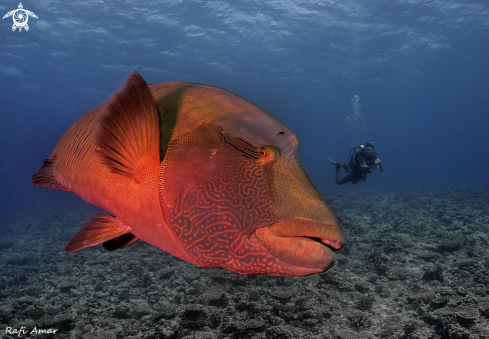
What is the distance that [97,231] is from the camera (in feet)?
4.78

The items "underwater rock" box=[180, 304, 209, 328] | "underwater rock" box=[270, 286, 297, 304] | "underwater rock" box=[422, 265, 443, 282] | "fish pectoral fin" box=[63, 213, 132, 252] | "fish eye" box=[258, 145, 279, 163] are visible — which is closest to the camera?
"fish eye" box=[258, 145, 279, 163]

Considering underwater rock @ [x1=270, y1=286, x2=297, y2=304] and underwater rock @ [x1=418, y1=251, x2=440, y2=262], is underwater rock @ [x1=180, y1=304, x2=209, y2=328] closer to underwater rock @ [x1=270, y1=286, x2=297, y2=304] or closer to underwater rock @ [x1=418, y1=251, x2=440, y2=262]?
underwater rock @ [x1=270, y1=286, x2=297, y2=304]

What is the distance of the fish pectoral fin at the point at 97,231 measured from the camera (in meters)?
1.38

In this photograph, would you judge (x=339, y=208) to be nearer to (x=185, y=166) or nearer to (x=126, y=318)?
(x=126, y=318)

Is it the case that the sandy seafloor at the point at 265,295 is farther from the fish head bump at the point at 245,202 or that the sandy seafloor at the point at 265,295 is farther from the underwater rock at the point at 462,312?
the fish head bump at the point at 245,202

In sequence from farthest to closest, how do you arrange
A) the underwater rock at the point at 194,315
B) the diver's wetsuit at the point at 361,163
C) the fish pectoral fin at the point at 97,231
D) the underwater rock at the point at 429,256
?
the diver's wetsuit at the point at 361,163 → the underwater rock at the point at 429,256 → the underwater rock at the point at 194,315 → the fish pectoral fin at the point at 97,231

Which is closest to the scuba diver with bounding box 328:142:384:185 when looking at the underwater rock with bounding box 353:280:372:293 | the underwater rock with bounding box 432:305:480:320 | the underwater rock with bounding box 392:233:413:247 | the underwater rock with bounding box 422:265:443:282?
the underwater rock with bounding box 392:233:413:247

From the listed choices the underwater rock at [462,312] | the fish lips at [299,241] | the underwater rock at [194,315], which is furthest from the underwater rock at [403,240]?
the fish lips at [299,241]

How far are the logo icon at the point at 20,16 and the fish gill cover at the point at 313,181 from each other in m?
0.47

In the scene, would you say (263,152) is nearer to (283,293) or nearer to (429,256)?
(283,293)

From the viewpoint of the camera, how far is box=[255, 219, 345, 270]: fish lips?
3.07ft

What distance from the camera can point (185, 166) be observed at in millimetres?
1069

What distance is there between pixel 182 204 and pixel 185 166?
0.16 meters

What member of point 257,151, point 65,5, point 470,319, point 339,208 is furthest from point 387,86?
point 257,151
